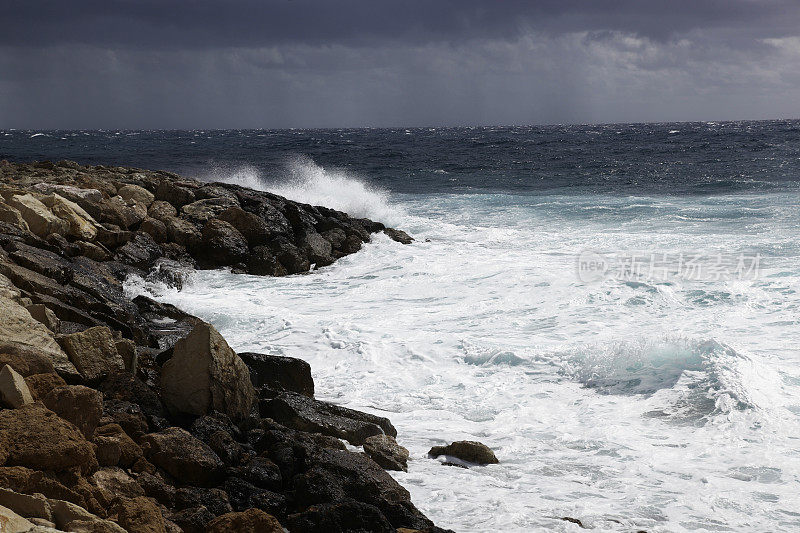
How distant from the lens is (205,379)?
5.39 metres

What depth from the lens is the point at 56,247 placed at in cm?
970

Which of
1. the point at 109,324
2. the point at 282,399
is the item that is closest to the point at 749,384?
the point at 282,399

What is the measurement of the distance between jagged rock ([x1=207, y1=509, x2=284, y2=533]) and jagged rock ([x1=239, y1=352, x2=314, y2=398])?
240 cm

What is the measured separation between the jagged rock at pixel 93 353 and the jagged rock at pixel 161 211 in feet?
25.6

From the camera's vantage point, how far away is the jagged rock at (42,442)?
384 centimetres

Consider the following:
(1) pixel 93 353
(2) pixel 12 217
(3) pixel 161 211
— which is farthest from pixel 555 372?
(3) pixel 161 211

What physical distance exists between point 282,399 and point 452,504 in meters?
1.68

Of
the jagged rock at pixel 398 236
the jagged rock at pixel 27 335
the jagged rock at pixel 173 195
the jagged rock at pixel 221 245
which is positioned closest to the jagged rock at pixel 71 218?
the jagged rock at pixel 221 245

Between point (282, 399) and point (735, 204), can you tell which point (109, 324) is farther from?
point (735, 204)

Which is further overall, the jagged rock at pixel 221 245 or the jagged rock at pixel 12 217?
the jagged rock at pixel 221 245

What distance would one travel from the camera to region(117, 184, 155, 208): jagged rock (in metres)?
13.4

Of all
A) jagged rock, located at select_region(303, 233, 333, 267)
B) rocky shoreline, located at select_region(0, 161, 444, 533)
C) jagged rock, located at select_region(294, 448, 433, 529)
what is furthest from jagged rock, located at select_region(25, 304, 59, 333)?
jagged rock, located at select_region(303, 233, 333, 267)

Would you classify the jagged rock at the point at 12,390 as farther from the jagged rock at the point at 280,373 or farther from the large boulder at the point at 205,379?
the jagged rock at the point at 280,373

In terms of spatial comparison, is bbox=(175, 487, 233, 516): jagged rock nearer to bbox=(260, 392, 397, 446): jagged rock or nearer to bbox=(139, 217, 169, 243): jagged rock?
bbox=(260, 392, 397, 446): jagged rock
